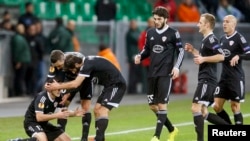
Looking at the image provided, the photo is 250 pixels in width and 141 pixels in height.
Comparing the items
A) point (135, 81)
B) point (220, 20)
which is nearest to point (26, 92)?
point (135, 81)

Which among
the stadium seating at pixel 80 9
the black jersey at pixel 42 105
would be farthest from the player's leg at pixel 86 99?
the stadium seating at pixel 80 9

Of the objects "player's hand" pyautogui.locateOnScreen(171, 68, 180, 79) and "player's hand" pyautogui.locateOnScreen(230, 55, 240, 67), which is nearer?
"player's hand" pyautogui.locateOnScreen(171, 68, 180, 79)

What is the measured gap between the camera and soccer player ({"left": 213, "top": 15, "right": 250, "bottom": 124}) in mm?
16594

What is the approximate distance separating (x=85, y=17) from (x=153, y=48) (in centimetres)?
1235

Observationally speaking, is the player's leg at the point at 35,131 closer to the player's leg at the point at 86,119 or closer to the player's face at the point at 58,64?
the player's face at the point at 58,64

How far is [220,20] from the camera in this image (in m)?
28.4

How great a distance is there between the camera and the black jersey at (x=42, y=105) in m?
14.1

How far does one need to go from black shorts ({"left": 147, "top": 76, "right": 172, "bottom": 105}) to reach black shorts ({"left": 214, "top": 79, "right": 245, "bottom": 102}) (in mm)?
1362

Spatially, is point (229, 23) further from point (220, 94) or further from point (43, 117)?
point (43, 117)

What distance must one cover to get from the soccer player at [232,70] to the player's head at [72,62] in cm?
326

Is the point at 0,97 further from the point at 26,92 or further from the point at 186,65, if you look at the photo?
the point at 186,65

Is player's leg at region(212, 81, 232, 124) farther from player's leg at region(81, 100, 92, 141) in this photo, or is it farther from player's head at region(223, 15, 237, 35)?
player's leg at region(81, 100, 92, 141)

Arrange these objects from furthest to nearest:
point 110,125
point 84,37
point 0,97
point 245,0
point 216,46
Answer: point 245,0 → point 84,37 → point 0,97 → point 110,125 → point 216,46

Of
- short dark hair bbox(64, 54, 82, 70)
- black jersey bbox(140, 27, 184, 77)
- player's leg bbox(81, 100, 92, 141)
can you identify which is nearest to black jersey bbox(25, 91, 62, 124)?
short dark hair bbox(64, 54, 82, 70)
